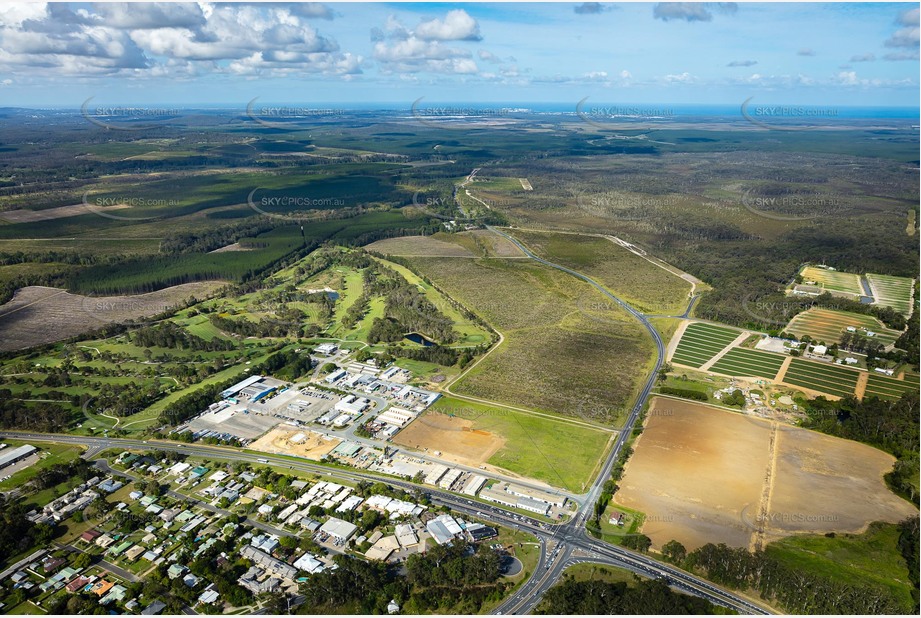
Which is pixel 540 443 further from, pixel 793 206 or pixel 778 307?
pixel 793 206

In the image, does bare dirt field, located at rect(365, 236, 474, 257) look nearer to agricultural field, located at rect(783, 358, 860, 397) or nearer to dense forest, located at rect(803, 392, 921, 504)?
agricultural field, located at rect(783, 358, 860, 397)

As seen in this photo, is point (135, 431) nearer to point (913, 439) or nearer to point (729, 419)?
point (729, 419)

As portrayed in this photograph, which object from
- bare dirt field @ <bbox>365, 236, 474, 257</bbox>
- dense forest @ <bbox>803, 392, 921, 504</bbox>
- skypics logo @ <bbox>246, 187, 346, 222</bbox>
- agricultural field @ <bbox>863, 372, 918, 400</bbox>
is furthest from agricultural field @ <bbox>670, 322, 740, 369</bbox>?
skypics logo @ <bbox>246, 187, 346, 222</bbox>

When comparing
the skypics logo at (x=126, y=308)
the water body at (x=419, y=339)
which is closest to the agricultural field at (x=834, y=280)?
the water body at (x=419, y=339)

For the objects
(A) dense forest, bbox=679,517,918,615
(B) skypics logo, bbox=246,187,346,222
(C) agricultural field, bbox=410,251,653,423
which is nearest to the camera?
(A) dense forest, bbox=679,517,918,615

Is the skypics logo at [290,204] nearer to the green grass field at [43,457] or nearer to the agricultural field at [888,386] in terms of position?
the green grass field at [43,457]

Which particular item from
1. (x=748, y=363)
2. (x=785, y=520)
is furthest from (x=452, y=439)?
(x=748, y=363)
